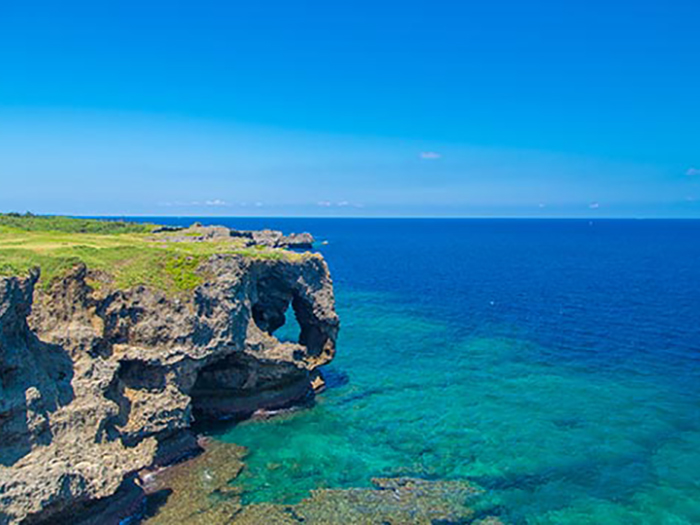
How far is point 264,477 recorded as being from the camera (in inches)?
1133

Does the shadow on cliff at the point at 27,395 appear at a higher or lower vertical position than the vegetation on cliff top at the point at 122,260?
lower

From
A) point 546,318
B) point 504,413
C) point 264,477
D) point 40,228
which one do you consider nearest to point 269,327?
point 264,477

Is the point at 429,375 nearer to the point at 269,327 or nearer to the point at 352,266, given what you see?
the point at 269,327

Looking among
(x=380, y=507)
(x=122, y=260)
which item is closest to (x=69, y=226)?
(x=122, y=260)

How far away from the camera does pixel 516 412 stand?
124 ft

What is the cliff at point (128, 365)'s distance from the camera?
21891 millimetres

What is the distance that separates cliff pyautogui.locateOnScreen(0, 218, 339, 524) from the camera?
71.8ft

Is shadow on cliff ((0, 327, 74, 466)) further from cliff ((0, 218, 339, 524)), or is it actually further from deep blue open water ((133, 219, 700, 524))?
deep blue open water ((133, 219, 700, 524))

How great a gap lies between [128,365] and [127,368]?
0.21m

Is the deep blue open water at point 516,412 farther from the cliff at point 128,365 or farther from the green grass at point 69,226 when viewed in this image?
the green grass at point 69,226

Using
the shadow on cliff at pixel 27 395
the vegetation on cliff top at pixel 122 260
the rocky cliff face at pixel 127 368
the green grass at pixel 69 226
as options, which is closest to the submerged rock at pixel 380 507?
the rocky cliff face at pixel 127 368

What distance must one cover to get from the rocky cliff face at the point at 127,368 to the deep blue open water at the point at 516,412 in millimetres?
3949

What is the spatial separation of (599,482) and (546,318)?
40.8 m

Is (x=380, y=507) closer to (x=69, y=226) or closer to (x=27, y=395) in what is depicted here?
(x=27, y=395)
